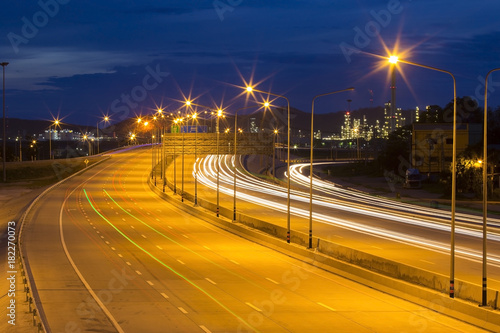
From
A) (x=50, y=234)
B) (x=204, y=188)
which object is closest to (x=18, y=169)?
(x=204, y=188)

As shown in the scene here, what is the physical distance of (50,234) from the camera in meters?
42.7

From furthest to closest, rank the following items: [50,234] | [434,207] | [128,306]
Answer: [434,207] → [50,234] → [128,306]

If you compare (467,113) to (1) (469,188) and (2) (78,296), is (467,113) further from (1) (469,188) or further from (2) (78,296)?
(2) (78,296)

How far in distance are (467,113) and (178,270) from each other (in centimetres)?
13282

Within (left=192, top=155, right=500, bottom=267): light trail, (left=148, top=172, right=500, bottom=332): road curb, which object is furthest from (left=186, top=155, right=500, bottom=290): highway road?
(left=148, top=172, right=500, bottom=332): road curb

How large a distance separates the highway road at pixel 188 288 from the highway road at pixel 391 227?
16.8 ft

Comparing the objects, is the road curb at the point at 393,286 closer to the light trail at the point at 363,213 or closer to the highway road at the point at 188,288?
the highway road at the point at 188,288

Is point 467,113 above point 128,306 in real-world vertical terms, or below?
above

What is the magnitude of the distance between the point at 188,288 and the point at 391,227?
23518 millimetres

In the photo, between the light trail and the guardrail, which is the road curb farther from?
the guardrail

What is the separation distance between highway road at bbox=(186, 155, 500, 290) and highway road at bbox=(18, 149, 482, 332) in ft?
16.8

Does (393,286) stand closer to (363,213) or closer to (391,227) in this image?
(391,227)

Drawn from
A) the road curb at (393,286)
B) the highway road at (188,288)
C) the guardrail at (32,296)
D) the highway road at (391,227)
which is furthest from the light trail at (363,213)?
the guardrail at (32,296)

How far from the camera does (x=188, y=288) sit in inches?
970
